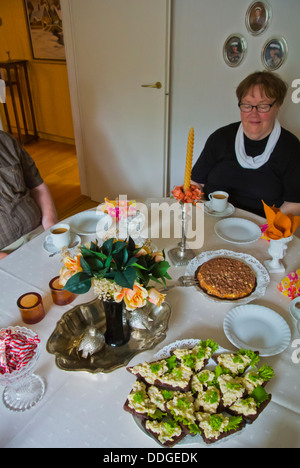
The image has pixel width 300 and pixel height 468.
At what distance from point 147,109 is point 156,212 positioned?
1.39m

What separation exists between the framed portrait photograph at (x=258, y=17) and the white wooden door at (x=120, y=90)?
537 mm

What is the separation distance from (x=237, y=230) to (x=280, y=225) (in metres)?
0.26

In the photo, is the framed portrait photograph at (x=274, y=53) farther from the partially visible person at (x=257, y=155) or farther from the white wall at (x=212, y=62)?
the partially visible person at (x=257, y=155)

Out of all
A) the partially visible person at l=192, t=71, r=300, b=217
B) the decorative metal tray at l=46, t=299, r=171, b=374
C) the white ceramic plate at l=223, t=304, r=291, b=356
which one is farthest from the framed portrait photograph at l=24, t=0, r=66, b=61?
the white ceramic plate at l=223, t=304, r=291, b=356

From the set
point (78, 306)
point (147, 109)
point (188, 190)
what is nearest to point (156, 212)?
point (188, 190)

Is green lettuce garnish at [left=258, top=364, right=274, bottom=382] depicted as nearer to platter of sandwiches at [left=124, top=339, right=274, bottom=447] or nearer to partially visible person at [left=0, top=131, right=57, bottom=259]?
platter of sandwiches at [left=124, top=339, right=274, bottom=447]

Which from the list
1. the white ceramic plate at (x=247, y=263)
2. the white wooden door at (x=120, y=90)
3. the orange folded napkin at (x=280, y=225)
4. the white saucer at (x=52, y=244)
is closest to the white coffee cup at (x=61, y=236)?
the white saucer at (x=52, y=244)

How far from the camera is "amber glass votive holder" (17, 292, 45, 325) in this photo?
0.95m

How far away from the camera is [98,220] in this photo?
1.48 meters

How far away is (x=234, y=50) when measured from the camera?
2.26m

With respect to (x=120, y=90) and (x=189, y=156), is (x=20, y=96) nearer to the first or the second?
(x=120, y=90)

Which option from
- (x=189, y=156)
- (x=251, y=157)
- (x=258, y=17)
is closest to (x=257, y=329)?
(x=189, y=156)

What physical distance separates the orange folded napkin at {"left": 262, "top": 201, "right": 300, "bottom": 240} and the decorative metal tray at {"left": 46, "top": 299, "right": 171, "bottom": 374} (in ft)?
1.51
